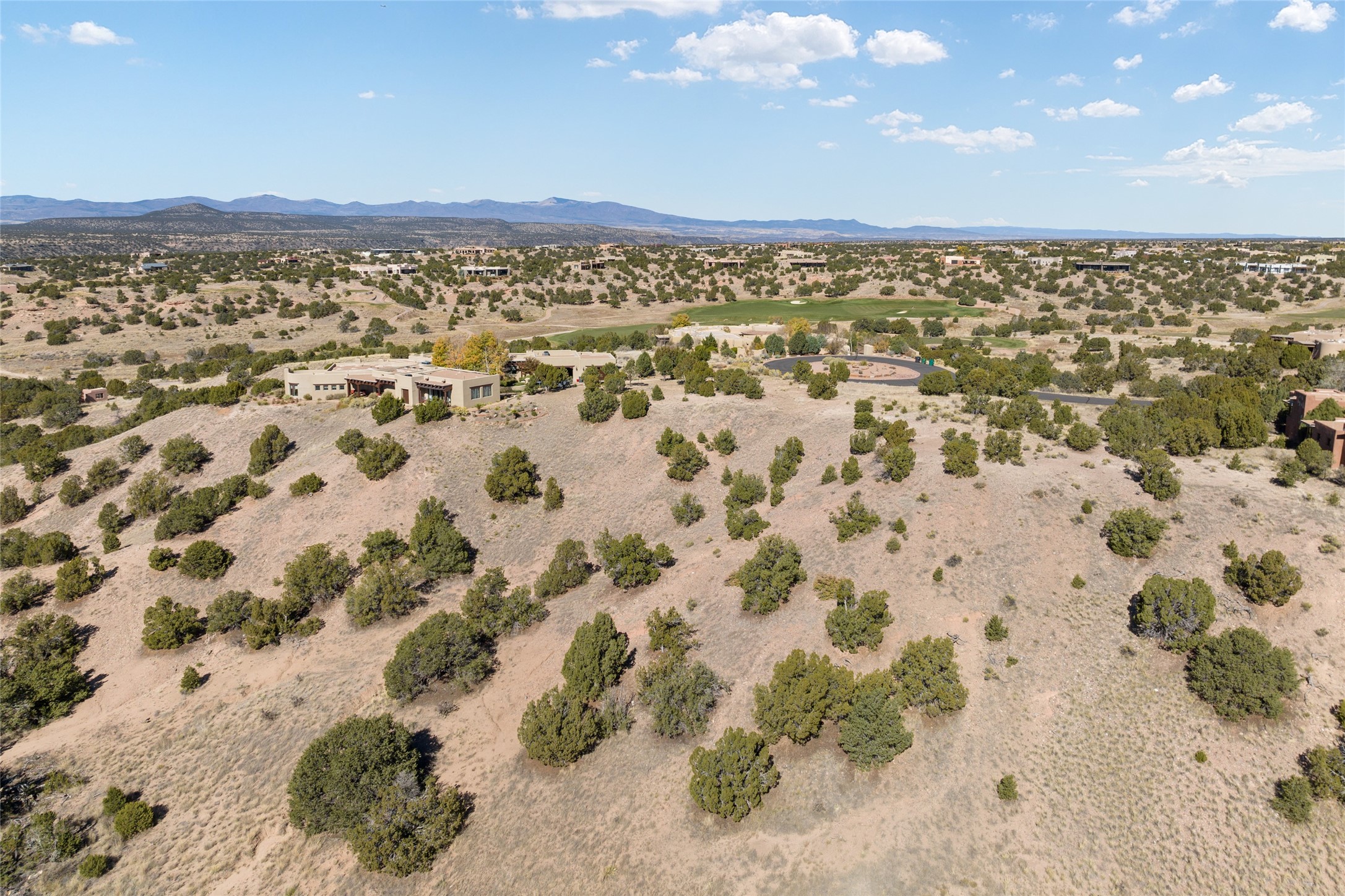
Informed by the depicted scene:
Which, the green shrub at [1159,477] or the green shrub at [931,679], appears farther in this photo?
the green shrub at [1159,477]

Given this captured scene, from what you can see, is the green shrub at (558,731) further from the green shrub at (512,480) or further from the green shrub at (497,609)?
the green shrub at (512,480)

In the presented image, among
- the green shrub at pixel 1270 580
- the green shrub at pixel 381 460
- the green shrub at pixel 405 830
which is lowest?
the green shrub at pixel 405 830

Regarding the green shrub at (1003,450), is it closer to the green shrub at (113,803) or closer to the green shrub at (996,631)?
the green shrub at (996,631)

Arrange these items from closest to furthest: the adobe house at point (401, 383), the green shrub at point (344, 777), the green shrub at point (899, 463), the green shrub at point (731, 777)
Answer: the green shrub at point (731, 777)
the green shrub at point (344, 777)
the green shrub at point (899, 463)
the adobe house at point (401, 383)

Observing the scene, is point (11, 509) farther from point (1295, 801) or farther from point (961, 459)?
point (1295, 801)

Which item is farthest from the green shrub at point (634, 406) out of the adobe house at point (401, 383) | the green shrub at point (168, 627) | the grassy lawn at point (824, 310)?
the grassy lawn at point (824, 310)

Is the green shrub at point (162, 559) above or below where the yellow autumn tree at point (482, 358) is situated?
below

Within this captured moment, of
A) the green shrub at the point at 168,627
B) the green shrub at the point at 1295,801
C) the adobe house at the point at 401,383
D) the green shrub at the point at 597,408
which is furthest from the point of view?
the adobe house at the point at 401,383
